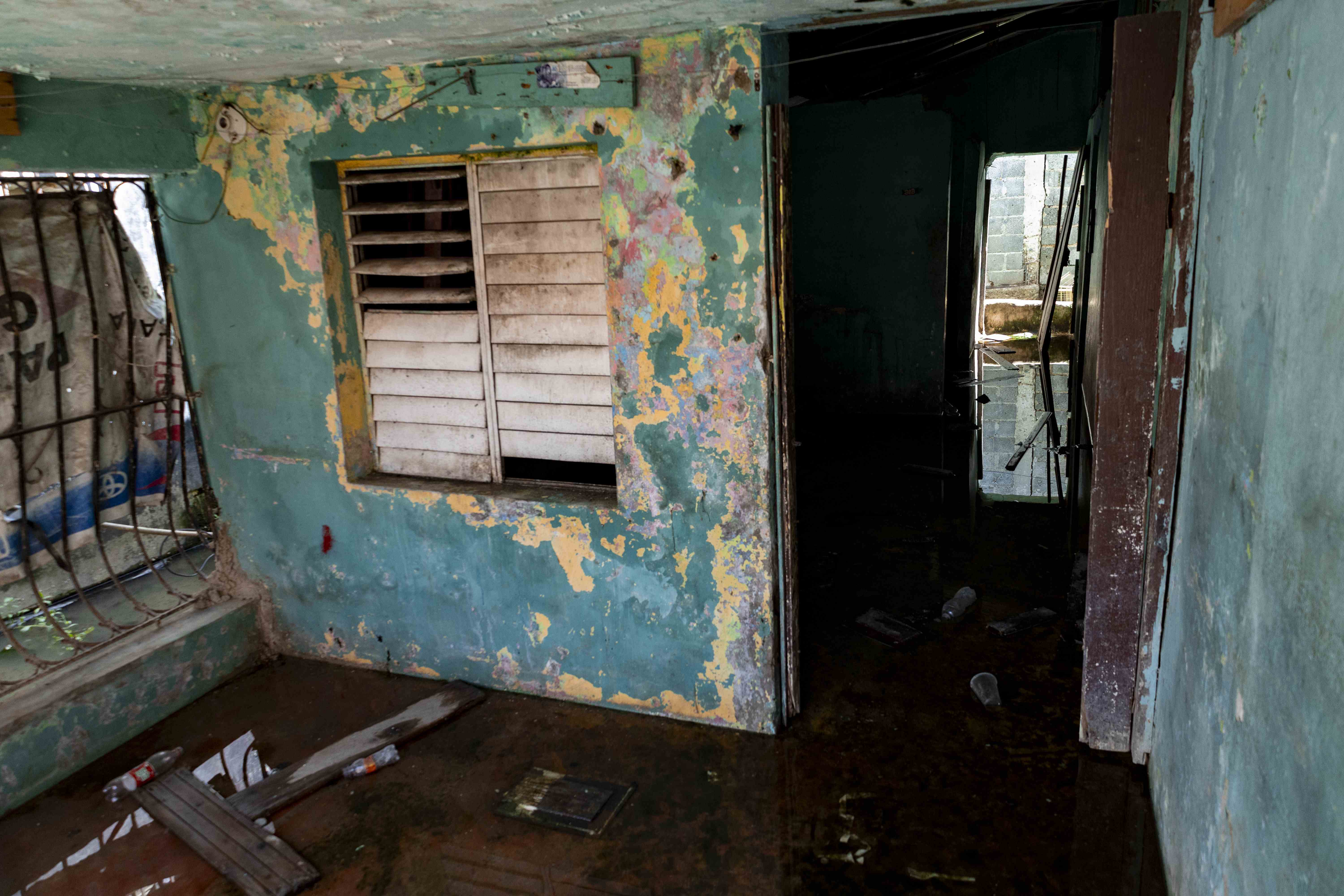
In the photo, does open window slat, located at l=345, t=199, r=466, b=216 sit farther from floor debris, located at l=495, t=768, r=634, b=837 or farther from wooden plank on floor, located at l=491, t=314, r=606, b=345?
floor debris, located at l=495, t=768, r=634, b=837

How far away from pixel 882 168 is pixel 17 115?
23.5 ft

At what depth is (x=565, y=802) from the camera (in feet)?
10.4

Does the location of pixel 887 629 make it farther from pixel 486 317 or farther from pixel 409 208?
pixel 409 208

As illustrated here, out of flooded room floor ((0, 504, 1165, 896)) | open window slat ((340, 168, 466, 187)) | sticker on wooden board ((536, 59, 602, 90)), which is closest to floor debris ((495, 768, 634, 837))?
flooded room floor ((0, 504, 1165, 896))

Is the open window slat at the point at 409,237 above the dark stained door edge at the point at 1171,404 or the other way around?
above

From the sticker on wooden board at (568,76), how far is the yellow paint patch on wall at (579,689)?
2.37m

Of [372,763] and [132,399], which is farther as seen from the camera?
[132,399]

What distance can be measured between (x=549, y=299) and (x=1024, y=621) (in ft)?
9.09

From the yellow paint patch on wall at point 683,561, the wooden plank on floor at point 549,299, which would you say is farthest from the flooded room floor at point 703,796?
the wooden plank on floor at point 549,299

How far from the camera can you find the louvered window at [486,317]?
350 cm

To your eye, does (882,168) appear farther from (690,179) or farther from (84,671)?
(84,671)

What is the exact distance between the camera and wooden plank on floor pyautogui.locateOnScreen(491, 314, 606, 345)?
3525 millimetres

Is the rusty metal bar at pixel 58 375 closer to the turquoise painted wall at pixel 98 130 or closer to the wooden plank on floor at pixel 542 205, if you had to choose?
the turquoise painted wall at pixel 98 130

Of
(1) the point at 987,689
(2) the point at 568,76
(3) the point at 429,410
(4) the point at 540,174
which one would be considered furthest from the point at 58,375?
(1) the point at 987,689
